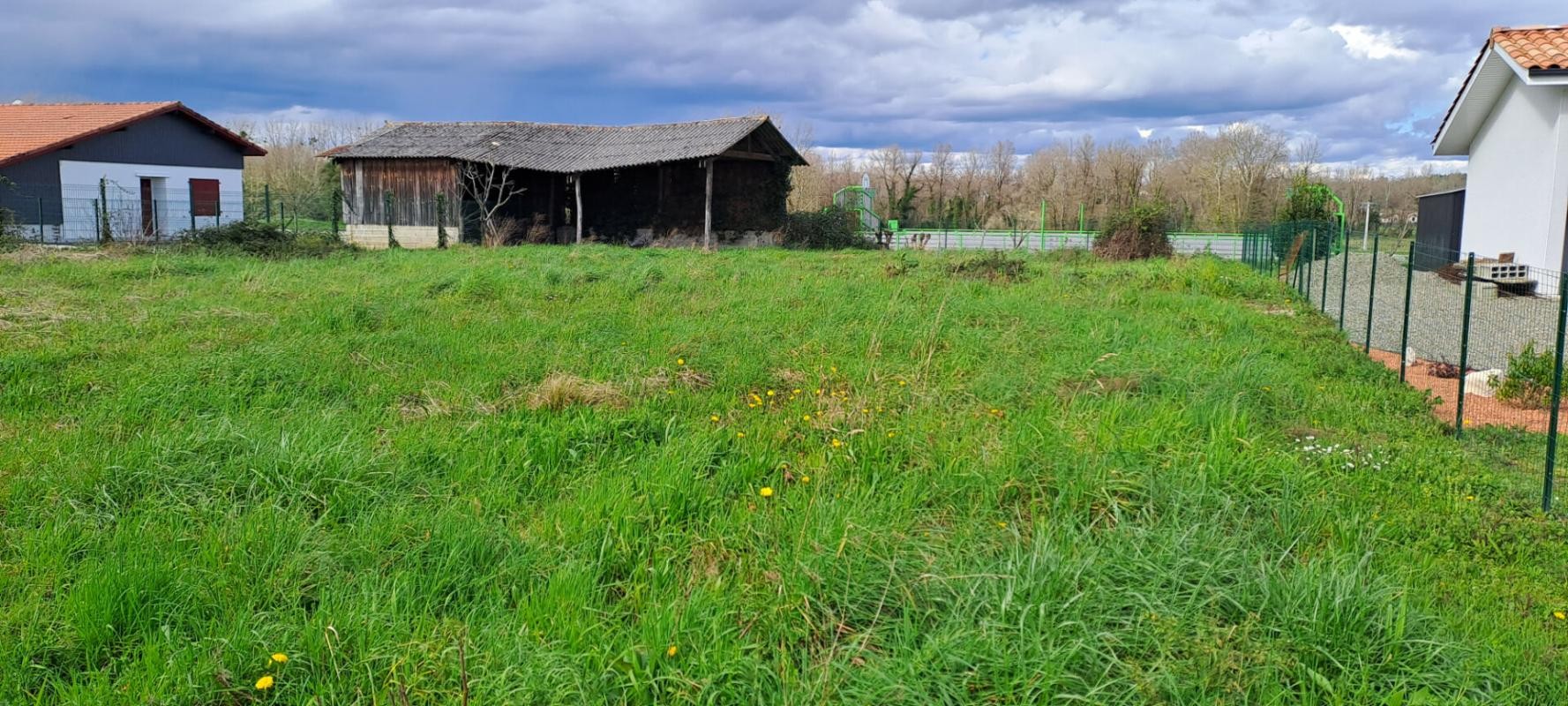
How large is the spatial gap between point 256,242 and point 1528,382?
64.1 ft

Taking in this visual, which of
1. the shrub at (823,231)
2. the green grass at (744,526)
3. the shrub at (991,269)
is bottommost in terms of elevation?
the green grass at (744,526)

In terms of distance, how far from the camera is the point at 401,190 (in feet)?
94.2

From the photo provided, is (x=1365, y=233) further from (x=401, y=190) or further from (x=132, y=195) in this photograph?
(x=132, y=195)

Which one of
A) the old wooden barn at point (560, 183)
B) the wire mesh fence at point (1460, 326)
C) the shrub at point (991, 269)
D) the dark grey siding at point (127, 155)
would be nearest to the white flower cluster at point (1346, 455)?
the wire mesh fence at point (1460, 326)

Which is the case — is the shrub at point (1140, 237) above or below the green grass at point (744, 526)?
above

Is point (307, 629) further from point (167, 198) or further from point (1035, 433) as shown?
point (167, 198)

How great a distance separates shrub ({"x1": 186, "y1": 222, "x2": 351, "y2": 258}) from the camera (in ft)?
61.0

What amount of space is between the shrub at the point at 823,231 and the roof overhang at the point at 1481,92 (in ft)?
49.6

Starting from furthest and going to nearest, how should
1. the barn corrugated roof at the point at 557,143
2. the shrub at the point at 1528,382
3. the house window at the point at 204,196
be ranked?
the house window at the point at 204,196 → the barn corrugated roof at the point at 557,143 → the shrub at the point at 1528,382

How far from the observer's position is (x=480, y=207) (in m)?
27.8

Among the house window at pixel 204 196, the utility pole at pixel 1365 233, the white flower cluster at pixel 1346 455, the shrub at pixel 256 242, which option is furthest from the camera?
the utility pole at pixel 1365 233

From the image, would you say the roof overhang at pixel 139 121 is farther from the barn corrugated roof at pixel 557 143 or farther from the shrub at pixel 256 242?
the shrub at pixel 256 242

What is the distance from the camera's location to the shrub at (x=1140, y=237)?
80.4 ft

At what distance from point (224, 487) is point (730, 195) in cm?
2508
